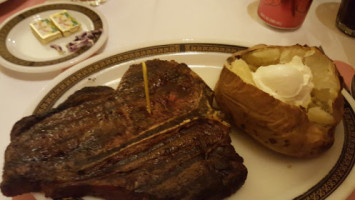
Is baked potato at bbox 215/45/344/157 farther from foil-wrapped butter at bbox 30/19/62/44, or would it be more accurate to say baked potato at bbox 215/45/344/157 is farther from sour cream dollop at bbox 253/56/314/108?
foil-wrapped butter at bbox 30/19/62/44

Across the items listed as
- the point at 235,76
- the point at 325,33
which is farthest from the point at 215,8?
the point at 235,76

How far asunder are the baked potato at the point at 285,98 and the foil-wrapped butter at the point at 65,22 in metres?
0.88

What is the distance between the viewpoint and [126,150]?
931 millimetres

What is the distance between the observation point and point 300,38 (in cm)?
160

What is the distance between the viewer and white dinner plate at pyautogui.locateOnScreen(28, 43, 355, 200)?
0.96 meters

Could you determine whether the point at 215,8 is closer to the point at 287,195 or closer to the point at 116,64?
the point at 116,64

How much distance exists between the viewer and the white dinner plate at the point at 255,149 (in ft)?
3.16

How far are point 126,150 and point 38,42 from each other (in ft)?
3.04

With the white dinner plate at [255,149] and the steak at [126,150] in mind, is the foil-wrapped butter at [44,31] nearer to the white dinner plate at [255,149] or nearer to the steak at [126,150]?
the white dinner plate at [255,149]

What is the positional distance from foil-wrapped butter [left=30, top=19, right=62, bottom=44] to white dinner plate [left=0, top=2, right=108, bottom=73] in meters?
0.02

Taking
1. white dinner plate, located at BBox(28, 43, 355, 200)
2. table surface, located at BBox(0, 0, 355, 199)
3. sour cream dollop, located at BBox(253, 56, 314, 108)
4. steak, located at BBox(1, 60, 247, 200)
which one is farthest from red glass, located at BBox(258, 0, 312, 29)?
steak, located at BBox(1, 60, 247, 200)

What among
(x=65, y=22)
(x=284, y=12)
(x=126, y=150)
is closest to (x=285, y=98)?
(x=126, y=150)

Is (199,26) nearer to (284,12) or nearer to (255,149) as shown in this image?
(284,12)

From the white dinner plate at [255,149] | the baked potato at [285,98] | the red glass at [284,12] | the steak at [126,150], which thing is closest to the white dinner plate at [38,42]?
the white dinner plate at [255,149]
